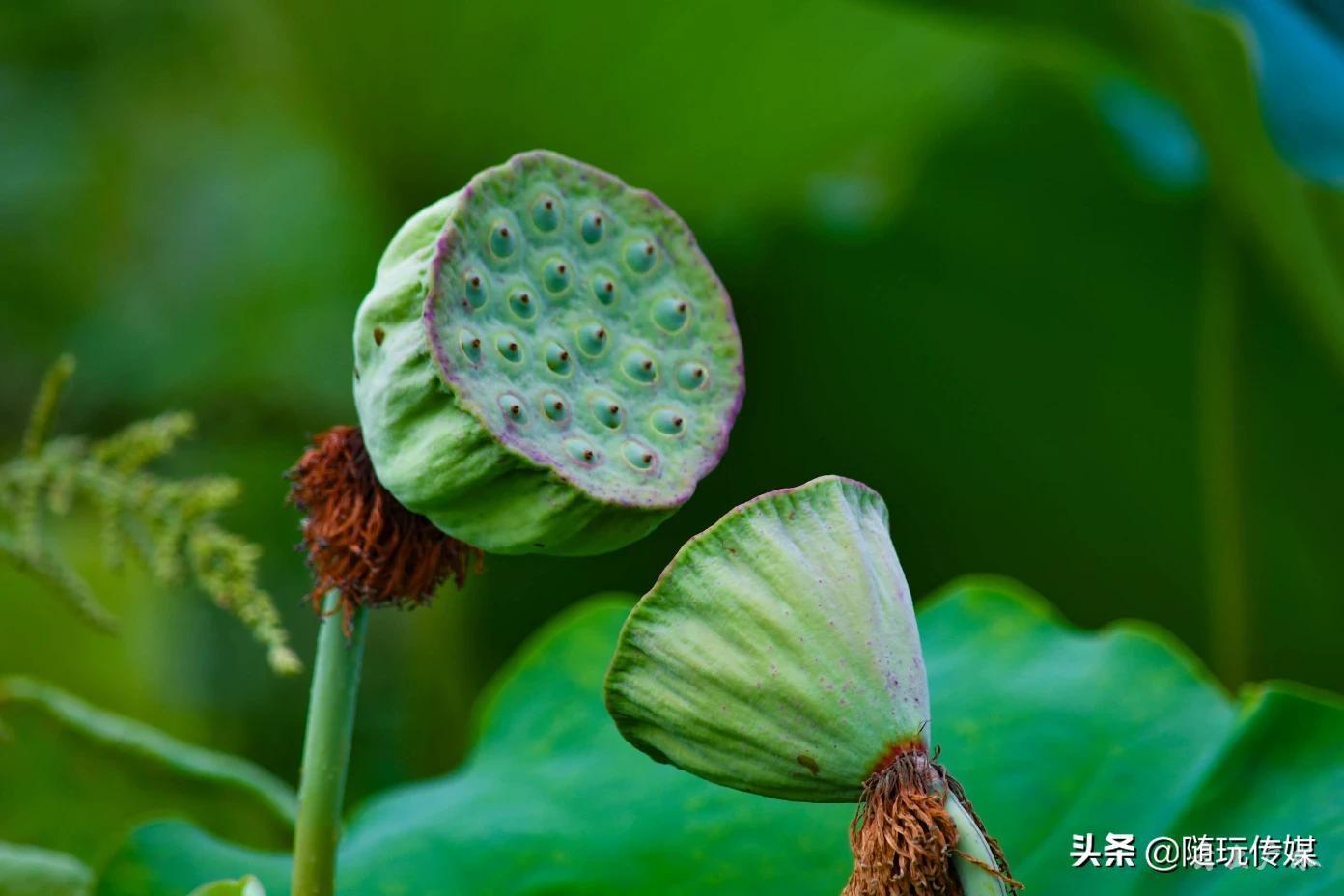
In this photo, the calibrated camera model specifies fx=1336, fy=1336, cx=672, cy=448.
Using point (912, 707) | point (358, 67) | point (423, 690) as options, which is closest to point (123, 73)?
point (358, 67)

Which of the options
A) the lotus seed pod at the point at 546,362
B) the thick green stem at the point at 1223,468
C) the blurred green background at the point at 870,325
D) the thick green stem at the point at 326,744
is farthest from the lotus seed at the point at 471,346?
the thick green stem at the point at 1223,468

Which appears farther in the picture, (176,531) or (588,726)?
(588,726)

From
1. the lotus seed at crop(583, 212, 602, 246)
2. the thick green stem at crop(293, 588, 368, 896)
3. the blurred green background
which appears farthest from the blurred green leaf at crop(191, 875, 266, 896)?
the blurred green background

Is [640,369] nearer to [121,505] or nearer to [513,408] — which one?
[513,408]

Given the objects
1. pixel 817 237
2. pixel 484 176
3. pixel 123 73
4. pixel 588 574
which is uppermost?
pixel 123 73

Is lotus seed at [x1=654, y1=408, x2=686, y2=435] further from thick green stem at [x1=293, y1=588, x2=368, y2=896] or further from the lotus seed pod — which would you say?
thick green stem at [x1=293, y1=588, x2=368, y2=896]

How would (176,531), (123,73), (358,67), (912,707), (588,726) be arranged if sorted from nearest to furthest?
1. (912,707)
2. (176,531)
3. (588,726)
4. (358,67)
5. (123,73)

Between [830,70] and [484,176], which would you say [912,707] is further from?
[830,70]
